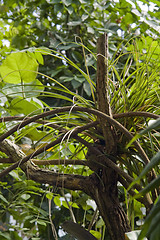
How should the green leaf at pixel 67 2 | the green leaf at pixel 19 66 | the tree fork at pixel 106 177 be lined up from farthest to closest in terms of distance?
the green leaf at pixel 67 2
the green leaf at pixel 19 66
the tree fork at pixel 106 177

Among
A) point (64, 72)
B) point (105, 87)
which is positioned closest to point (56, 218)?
point (64, 72)

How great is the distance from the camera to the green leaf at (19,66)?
0.55 meters

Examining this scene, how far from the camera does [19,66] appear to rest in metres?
0.55

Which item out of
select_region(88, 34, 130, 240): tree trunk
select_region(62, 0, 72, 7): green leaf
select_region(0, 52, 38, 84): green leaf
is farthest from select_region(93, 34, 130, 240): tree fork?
select_region(62, 0, 72, 7): green leaf

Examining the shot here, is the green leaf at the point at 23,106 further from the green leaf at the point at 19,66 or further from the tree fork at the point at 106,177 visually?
the tree fork at the point at 106,177

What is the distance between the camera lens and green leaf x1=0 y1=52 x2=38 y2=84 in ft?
1.79

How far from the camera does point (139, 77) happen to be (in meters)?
0.51

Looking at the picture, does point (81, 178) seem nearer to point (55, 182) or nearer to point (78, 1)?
point (55, 182)

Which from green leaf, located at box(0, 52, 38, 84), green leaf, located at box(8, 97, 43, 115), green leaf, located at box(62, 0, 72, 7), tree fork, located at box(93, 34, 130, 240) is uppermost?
green leaf, located at box(62, 0, 72, 7)

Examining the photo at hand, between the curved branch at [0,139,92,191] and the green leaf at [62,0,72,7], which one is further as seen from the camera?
the green leaf at [62,0,72,7]

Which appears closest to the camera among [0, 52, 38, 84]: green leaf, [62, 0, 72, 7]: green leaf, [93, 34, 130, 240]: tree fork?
[93, 34, 130, 240]: tree fork

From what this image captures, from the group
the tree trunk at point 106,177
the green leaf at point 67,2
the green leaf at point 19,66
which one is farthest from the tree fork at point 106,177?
the green leaf at point 67,2

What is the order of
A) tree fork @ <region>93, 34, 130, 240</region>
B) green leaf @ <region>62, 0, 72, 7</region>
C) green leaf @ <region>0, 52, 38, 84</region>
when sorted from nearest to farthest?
1. tree fork @ <region>93, 34, 130, 240</region>
2. green leaf @ <region>0, 52, 38, 84</region>
3. green leaf @ <region>62, 0, 72, 7</region>

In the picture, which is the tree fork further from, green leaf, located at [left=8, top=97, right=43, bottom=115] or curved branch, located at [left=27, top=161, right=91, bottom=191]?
green leaf, located at [left=8, top=97, right=43, bottom=115]
